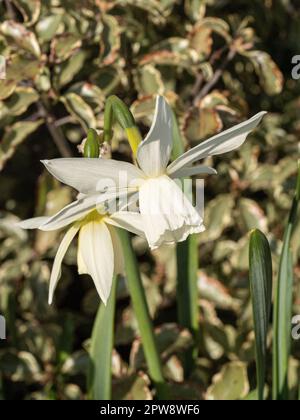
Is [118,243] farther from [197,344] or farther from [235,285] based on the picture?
[235,285]

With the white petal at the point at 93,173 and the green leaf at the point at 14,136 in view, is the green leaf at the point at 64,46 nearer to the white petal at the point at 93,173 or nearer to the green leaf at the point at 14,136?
the green leaf at the point at 14,136

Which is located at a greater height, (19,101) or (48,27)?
(48,27)

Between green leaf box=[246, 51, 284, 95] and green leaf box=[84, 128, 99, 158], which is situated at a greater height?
green leaf box=[246, 51, 284, 95]

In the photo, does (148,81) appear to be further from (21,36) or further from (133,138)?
(133,138)

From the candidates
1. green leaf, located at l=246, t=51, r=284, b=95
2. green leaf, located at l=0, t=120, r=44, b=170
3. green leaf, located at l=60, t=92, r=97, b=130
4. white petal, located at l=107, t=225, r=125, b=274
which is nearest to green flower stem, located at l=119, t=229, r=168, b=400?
white petal, located at l=107, t=225, r=125, b=274

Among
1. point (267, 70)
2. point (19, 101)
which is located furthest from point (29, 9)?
point (267, 70)

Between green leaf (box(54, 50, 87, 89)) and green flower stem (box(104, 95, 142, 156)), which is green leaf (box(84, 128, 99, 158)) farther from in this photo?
green leaf (box(54, 50, 87, 89))
